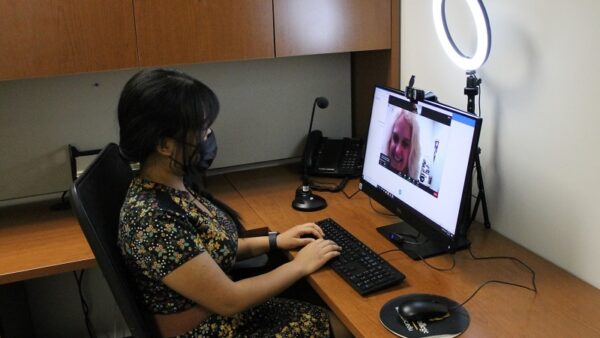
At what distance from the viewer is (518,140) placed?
1689mm

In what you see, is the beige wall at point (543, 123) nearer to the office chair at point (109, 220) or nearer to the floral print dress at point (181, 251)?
the floral print dress at point (181, 251)

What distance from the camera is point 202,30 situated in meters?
2.01

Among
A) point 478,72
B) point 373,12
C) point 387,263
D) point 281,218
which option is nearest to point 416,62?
point 373,12

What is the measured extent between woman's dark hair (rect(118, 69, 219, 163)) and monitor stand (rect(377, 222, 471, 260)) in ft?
2.20

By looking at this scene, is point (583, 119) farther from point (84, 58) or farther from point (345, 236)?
point (84, 58)

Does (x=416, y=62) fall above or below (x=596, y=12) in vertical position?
below

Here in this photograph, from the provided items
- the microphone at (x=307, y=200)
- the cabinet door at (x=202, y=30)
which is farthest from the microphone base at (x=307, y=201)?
the cabinet door at (x=202, y=30)

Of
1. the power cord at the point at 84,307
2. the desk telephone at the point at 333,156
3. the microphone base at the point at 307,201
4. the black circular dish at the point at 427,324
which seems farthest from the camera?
the power cord at the point at 84,307

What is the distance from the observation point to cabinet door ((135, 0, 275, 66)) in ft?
6.41

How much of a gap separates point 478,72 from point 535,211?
17.4 inches

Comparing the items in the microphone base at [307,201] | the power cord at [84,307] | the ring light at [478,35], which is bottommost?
the power cord at [84,307]

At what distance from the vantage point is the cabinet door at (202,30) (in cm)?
196

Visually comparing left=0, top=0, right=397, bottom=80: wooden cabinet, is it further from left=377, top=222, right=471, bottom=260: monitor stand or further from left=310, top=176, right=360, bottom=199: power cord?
left=377, top=222, right=471, bottom=260: monitor stand

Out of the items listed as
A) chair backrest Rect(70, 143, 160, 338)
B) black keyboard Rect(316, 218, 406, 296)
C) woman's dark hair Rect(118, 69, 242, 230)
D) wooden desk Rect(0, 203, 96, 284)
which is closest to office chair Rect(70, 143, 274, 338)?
chair backrest Rect(70, 143, 160, 338)
